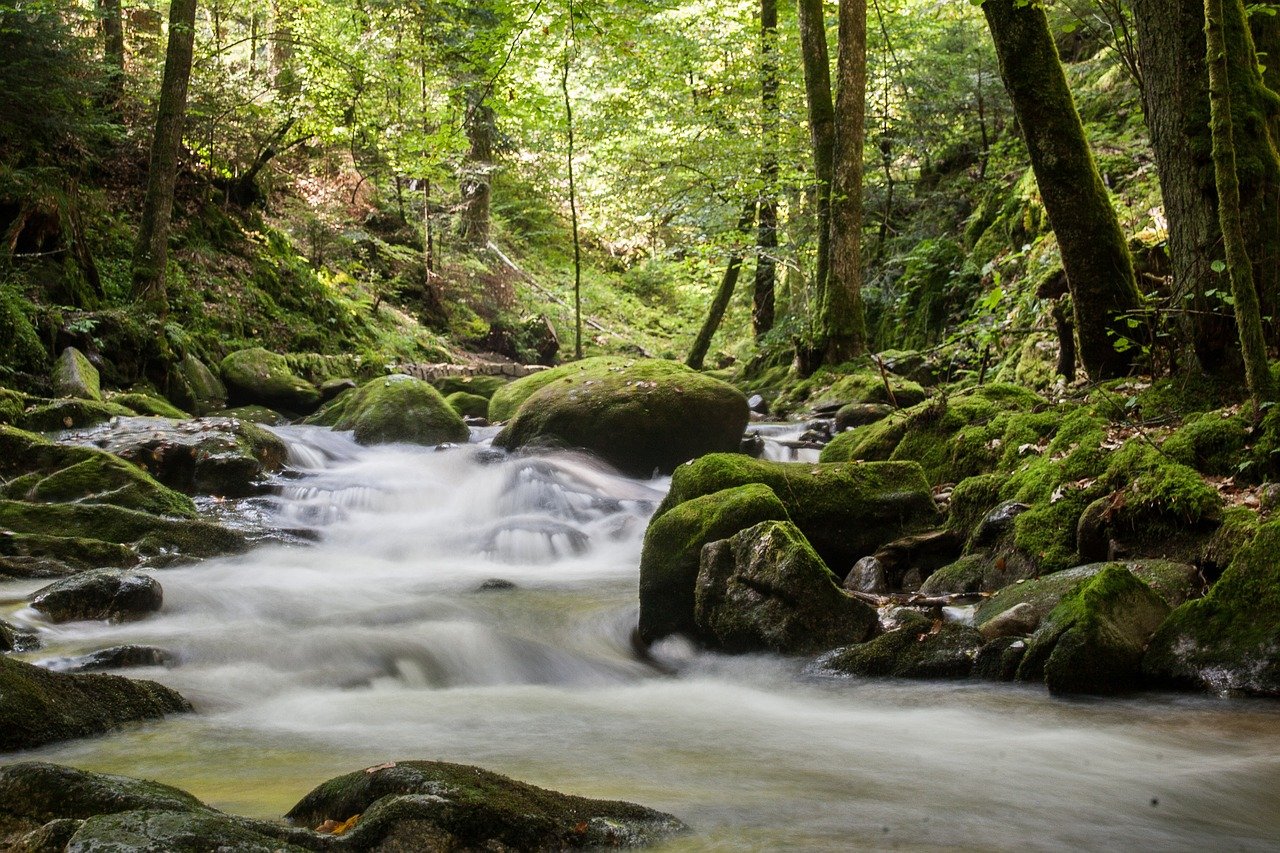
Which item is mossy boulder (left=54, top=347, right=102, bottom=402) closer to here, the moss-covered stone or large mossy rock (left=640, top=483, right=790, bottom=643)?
the moss-covered stone

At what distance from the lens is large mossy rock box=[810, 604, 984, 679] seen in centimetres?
454

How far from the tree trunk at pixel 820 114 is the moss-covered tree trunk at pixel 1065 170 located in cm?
671

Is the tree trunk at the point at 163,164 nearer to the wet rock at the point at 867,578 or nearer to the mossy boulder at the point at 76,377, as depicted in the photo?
the mossy boulder at the point at 76,377

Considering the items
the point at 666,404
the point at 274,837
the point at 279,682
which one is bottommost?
the point at 279,682

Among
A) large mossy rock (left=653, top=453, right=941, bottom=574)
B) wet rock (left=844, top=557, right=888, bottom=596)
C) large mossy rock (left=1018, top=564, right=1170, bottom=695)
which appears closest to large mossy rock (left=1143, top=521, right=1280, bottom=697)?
large mossy rock (left=1018, top=564, right=1170, bottom=695)

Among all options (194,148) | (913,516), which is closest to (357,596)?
(913,516)

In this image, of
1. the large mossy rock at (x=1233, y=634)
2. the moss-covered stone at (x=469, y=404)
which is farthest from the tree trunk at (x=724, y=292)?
the large mossy rock at (x=1233, y=634)

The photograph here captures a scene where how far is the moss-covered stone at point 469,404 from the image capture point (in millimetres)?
14648

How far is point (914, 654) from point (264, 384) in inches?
448

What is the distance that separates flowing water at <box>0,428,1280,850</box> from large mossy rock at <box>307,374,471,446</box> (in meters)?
4.36

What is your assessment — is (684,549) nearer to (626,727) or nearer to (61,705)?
(626,727)

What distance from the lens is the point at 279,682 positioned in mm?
4863

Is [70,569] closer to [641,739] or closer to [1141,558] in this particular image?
[641,739]

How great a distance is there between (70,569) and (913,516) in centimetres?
578
